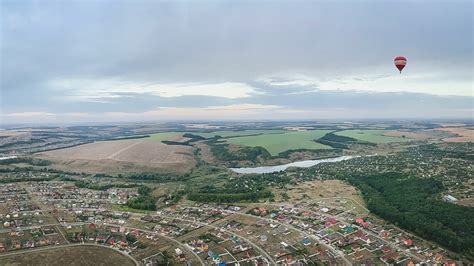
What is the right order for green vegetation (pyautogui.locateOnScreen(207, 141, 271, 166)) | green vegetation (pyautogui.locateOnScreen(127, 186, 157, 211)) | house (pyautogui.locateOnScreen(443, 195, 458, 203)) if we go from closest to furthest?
1. green vegetation (pyautogui.locateOnScreen(127, 186, 157, 211))
2. house (pyautogui.locateOnScreen(443, 195, 458, 203))
3. green vegetation (pyautogui.locateOnScreen(207, 141, 271, 166))

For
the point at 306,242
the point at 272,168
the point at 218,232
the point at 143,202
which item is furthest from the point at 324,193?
the point at 272,168

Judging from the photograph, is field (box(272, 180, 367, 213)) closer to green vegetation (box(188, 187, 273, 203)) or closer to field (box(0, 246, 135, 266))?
green vegetation (box(188, 187, 273, 203))

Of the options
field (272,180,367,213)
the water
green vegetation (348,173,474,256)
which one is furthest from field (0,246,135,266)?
the water

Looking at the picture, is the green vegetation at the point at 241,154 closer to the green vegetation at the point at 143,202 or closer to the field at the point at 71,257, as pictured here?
the green vegetation at the point at 143,202

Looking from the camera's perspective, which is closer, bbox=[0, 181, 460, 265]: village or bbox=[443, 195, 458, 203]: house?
bbox=[0, 181, 460, 265]: village

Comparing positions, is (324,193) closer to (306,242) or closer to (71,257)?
(306,242)

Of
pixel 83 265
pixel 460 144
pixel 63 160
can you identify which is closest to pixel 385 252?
pixel 83 265

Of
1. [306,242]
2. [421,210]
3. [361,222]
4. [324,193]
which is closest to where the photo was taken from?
[306,242]
